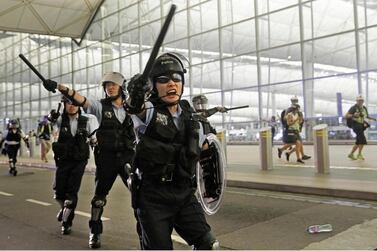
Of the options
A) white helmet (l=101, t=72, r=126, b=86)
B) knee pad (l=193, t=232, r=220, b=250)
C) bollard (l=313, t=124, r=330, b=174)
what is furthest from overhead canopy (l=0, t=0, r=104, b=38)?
knee pad (l=193, t=232, r=220, b=250)

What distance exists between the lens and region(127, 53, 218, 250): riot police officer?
9.78ft

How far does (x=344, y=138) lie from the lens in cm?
2028

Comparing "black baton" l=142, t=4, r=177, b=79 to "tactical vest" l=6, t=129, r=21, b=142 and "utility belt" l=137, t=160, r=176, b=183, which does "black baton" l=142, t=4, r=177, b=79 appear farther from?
"tactical vest" l=6, t=129, r=21, b=142

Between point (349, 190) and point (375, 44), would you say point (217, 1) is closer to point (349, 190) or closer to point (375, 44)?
point (375, 44)

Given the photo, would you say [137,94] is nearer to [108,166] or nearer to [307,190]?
[108,166]

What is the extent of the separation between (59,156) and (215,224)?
7.22ft

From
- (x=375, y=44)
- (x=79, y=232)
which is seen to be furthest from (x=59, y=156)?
(x=375, y=44)

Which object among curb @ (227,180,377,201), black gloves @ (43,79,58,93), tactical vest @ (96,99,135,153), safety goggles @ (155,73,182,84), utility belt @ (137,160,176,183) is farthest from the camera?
curb @ (227,180,377,201)

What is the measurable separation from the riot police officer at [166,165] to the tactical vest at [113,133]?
186 centimetres

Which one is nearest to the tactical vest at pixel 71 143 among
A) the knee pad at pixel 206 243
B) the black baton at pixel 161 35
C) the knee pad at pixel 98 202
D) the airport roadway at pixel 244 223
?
the knee pad at pixel 98 202

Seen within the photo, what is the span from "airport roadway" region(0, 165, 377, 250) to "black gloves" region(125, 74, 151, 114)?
2.61 metres

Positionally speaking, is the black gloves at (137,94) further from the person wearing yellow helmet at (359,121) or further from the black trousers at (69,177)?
the person wearing yellow helmet at (359,121)

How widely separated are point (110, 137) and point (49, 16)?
25056 mm

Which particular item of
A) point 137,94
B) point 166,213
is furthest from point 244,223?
point 137,94
